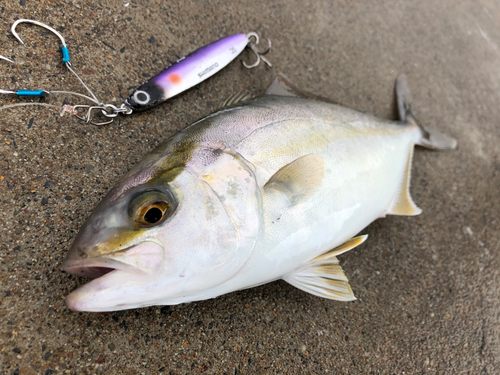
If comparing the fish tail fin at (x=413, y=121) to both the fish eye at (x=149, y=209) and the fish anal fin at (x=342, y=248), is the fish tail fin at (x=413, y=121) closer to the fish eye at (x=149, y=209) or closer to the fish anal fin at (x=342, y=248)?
the fish anal fin at (x=342, y=248)

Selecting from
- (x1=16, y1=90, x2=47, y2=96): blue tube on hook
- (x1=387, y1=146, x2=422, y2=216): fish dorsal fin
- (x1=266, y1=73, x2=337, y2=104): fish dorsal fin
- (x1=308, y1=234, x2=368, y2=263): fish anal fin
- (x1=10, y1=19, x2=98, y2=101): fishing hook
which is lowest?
(x1=387, y1=146, x2=422, y2=216): fish dorsal fin

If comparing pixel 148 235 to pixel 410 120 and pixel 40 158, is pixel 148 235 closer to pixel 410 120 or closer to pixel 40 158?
pixel 40 158

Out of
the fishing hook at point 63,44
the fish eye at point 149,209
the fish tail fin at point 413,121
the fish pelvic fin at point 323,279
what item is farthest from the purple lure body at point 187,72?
the fish tail fin at point 413,121

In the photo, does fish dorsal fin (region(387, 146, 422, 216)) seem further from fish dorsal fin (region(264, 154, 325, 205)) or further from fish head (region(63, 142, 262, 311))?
fish head (region(63, 142, 262, 311))

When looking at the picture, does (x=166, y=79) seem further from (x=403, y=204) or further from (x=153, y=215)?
(x=403, y=204)

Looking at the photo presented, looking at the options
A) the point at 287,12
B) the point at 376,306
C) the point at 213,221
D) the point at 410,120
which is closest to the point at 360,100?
the point at 410,120

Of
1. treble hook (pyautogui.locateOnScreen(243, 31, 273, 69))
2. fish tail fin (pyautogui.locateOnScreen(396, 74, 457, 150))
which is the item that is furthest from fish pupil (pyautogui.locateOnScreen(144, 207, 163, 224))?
fish tail fin (pyautogui.locateOnScreen(396, 74, 457, 150))
